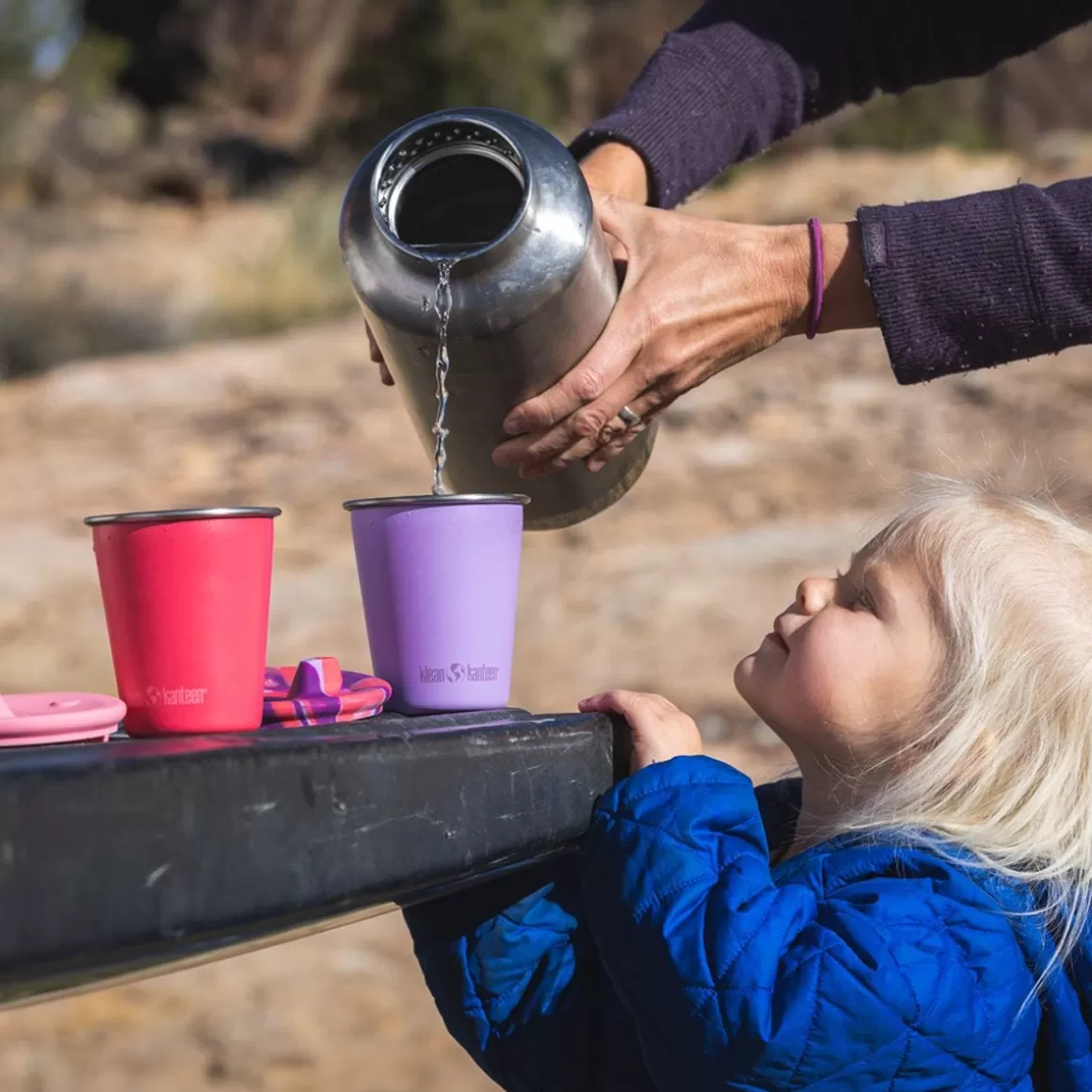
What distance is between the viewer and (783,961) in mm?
1262

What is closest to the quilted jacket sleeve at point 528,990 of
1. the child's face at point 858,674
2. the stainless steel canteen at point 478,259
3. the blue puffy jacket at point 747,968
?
the blue puffy jacket at point 747,968

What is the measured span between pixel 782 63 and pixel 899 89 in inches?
7.6

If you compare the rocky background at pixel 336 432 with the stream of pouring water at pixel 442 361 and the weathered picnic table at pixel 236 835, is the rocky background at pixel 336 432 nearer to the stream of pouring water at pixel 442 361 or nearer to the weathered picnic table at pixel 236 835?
the stream of pouring water at pixel 442 361

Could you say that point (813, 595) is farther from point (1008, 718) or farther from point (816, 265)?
point (816, 265)

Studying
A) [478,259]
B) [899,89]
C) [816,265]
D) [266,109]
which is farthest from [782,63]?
[266,109]

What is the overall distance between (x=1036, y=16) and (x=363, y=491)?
375 centimetres

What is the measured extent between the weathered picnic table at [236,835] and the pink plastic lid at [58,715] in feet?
0.11

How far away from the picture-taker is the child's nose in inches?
61.9

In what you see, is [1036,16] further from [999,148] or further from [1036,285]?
[999,148]

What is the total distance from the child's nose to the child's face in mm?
20

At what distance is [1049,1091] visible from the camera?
1326 mm

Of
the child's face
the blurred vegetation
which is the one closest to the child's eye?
the child's face

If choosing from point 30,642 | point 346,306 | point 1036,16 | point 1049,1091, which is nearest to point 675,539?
point 30,642

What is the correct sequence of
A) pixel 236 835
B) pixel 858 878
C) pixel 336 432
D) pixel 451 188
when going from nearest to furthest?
pixel 236 835, pixel 858 878, pixel 451 188, pixel 336 432
